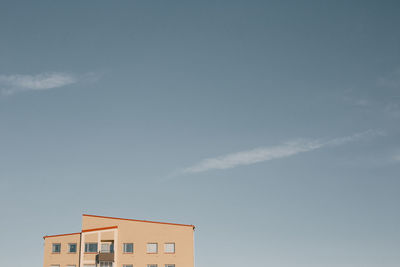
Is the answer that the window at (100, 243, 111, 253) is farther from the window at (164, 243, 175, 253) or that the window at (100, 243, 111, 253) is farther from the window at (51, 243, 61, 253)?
the window at (164, 243, 175, 253)

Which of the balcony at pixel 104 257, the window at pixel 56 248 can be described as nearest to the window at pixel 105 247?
the balcony at pixel 104 257

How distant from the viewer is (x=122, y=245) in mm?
76250

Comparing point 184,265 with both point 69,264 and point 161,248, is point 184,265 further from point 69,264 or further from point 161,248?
point 69,264

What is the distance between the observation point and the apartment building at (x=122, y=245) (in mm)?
75500

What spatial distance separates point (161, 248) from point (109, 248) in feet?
28.2

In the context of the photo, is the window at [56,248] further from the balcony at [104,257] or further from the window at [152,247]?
the window at [152,247]

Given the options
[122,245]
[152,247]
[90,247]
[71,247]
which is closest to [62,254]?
[71,247]

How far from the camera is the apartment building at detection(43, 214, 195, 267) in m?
75.5

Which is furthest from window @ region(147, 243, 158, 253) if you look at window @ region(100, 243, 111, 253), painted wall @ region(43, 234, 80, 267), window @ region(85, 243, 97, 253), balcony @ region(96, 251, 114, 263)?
painted wall @ region(43, 234, 80, 267)

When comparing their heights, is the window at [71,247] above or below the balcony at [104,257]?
above

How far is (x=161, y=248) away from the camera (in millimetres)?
76125

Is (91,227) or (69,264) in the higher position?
(91,227)

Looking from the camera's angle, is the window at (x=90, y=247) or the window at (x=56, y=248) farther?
the window at (x=56, y=248)

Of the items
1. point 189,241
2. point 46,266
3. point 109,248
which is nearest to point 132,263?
→ point 109,248
